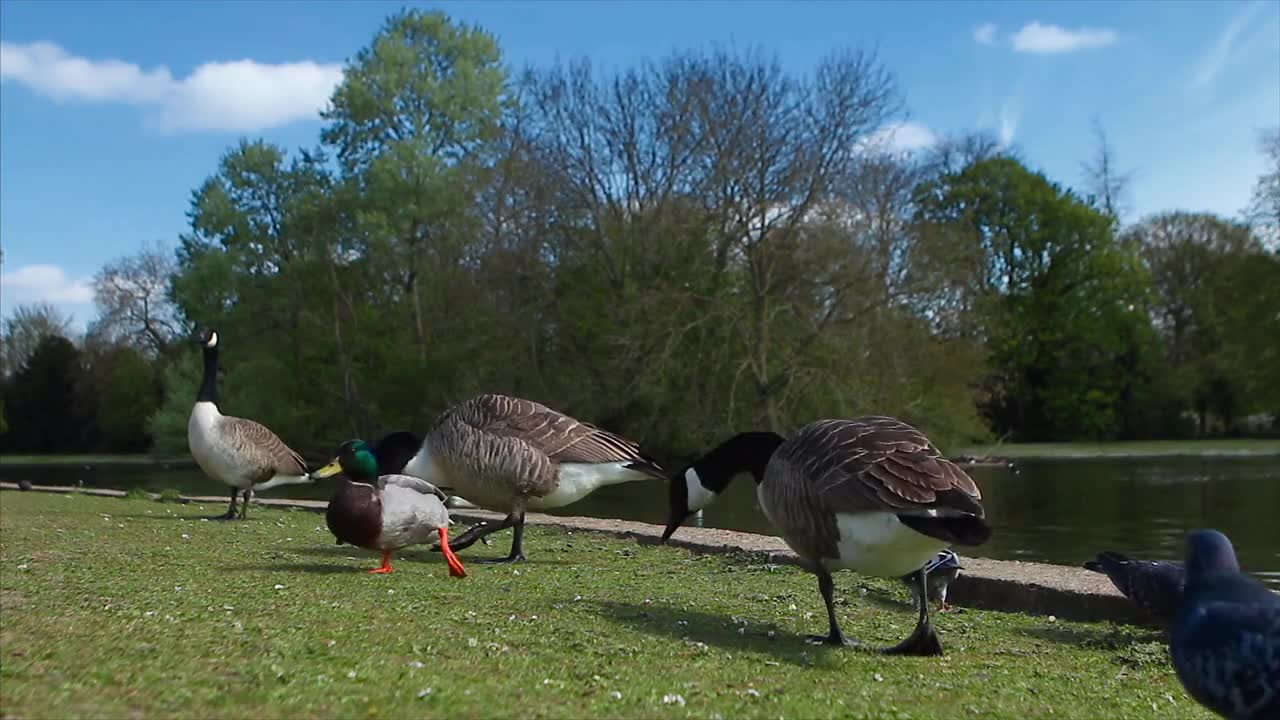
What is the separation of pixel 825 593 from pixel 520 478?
433cm

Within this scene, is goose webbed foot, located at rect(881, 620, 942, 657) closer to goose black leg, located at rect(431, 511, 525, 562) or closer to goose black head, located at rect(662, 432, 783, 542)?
goose black head, located at rect(662, 432, 783, 542)

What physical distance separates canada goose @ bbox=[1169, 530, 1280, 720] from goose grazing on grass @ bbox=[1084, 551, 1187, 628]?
A: 1.14 m

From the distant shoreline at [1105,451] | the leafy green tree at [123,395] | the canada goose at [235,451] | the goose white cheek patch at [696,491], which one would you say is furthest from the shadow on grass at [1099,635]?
the leafy green tree at [123,395]

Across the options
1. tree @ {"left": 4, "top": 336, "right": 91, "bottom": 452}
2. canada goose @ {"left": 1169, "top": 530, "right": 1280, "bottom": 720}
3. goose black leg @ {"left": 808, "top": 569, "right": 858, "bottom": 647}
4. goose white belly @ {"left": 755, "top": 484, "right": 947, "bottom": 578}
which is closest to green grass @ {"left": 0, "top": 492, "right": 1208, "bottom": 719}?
goose black leg @ {"left": 808, "top": 569, "right": 858, "bottom": 647}

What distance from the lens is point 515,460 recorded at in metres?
10.9

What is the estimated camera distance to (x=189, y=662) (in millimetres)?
5152

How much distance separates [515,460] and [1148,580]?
19.3 feet

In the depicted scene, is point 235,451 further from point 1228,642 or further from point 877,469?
point 1228,642

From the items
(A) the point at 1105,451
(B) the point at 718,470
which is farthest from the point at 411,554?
(A) the point at 1105,451

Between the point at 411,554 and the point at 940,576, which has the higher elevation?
the point at 940,576

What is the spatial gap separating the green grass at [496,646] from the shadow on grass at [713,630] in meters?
0.03

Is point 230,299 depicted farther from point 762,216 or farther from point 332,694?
point 332,694

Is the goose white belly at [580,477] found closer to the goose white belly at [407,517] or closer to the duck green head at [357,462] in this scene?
the goose white belly at [407,517]

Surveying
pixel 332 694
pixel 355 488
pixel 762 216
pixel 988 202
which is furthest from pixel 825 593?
pixel 988 202
